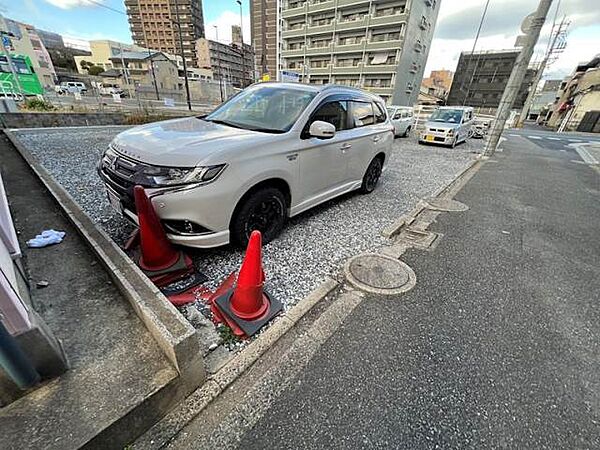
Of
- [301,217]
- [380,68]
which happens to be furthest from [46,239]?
[380,68]

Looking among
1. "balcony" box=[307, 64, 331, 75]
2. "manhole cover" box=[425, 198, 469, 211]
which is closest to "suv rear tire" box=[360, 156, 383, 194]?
"manhole cover" box=[425, 198, 469, 211]

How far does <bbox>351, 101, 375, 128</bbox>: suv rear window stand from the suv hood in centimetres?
177

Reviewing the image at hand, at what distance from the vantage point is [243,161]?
2338 millimetres

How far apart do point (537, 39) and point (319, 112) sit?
32.6 ft

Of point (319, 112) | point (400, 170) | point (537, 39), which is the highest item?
point (537, 39)

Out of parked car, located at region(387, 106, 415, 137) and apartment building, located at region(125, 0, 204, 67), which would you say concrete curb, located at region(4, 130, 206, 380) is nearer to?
parked car, located at region(387, 106, 415, 137)

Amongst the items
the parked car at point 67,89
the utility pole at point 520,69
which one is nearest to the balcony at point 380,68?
the utility pole at point 520,69

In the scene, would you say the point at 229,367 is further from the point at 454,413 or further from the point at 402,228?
the point at 402,228

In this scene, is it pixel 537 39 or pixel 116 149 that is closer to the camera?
pixel 116 149

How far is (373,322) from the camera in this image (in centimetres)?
211

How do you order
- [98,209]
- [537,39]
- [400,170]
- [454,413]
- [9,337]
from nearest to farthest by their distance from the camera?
[9,337], [454,413], [98,209], [400,170], [537,39]

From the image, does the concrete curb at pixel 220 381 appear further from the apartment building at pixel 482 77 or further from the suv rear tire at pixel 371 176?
the apartment building at pixel 482 77

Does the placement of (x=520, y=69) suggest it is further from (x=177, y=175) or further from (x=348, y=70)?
(x=348, y=70)

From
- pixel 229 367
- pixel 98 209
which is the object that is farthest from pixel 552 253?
pixel 98 209
